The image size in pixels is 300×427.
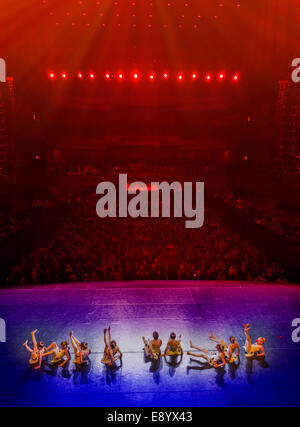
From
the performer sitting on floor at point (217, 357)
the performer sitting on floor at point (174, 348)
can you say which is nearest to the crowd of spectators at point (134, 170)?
the performer sitting on floor at point (174, 348)

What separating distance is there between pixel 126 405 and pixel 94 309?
331 cm

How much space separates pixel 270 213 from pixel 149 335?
36.0 feet

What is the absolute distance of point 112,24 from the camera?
1752 cm

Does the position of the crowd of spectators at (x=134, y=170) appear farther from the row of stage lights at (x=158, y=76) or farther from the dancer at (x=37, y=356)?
the dancer at (x=37, y=356)

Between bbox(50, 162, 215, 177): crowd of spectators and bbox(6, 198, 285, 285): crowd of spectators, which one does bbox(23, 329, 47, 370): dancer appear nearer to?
bbox(6, 198, 285, 285): crowd of spectators

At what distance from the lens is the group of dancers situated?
6297 millimetres

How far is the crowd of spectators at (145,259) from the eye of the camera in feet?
34.6

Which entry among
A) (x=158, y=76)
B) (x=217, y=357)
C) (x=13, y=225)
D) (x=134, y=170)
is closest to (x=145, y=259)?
(x=217, y=357)

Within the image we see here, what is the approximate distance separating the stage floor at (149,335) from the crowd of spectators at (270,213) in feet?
10.8

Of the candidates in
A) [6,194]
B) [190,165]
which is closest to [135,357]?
[6,194]

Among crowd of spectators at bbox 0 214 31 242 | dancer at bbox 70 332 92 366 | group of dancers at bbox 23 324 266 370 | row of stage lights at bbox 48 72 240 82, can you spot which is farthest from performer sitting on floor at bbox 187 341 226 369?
row of stage lights at bbox 48 72 240 82

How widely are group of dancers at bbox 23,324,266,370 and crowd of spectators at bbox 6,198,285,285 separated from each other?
3875 mm

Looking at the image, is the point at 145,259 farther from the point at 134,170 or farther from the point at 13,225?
the point at 134,170
